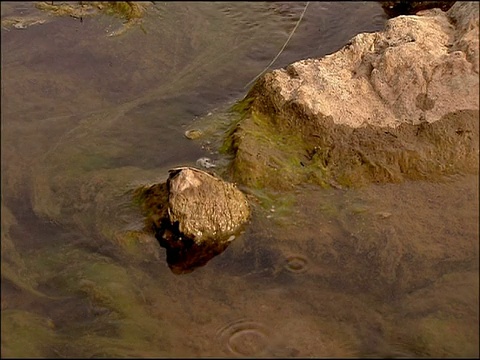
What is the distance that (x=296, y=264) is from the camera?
13.0 feet

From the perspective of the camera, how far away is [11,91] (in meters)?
5.37

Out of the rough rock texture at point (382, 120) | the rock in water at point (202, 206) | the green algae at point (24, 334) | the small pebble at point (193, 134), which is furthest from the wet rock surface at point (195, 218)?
the small pebble at point (193, 134)

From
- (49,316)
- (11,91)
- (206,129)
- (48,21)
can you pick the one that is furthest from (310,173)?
(48,21)

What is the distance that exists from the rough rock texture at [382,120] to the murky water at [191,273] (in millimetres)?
145

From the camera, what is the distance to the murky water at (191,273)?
3.55 metres

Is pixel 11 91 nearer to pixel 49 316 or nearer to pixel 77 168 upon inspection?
pixel 77 168

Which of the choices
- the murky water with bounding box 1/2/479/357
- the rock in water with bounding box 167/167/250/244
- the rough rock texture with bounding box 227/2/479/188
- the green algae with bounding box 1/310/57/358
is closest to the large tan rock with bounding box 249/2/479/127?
the rough rock texture with bounding box 227/2/479/188

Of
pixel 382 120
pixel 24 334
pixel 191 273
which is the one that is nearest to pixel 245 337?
pixel 191 273

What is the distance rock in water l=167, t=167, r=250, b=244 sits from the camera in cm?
391

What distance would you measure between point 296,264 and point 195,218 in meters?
0.65

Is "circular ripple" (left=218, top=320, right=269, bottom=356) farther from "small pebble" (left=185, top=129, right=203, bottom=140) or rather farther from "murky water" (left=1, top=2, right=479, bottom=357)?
"small pebble" (left=185, top=129, right=203, bottom=140)

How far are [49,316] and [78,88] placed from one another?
7.75 feet

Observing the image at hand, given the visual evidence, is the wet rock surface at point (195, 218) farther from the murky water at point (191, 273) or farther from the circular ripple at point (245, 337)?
the circular ripple at point (245, 337)

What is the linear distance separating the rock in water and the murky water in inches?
5.8
